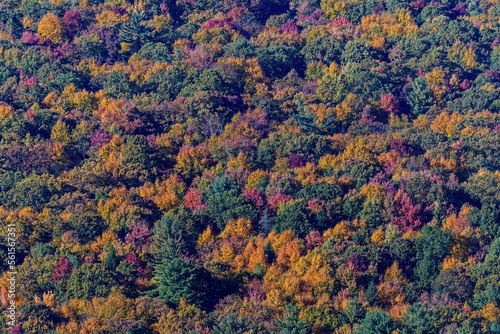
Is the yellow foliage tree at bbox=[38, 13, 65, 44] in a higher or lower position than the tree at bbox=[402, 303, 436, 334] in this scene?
higher

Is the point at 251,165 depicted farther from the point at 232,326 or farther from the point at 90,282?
the point at 232,326

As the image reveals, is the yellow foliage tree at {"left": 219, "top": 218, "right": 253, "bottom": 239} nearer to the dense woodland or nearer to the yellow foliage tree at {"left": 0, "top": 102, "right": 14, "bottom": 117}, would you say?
the dense woodland

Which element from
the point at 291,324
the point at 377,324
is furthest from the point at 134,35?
the point at 377,324

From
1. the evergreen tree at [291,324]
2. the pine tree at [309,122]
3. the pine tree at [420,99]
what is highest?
the evergreen tree at [291,324]

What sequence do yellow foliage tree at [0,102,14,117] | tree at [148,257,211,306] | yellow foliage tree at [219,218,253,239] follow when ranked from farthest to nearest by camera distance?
yellow foliage tree at [0,102,14,117] < yellow foliage tree at [219,218,253,239] < tree at [148,257,211,306]

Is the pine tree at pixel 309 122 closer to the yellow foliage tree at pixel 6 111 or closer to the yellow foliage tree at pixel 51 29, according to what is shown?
the yellow foliage tree at pixel 6 111

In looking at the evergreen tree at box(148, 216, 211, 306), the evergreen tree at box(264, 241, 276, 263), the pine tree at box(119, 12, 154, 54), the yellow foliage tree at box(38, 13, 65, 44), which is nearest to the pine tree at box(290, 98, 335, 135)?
the evergreen tree at box(264, 241, 276, 263)

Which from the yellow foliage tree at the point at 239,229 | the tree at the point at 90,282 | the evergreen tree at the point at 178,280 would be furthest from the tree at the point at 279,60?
the tree at the point at 90,282
